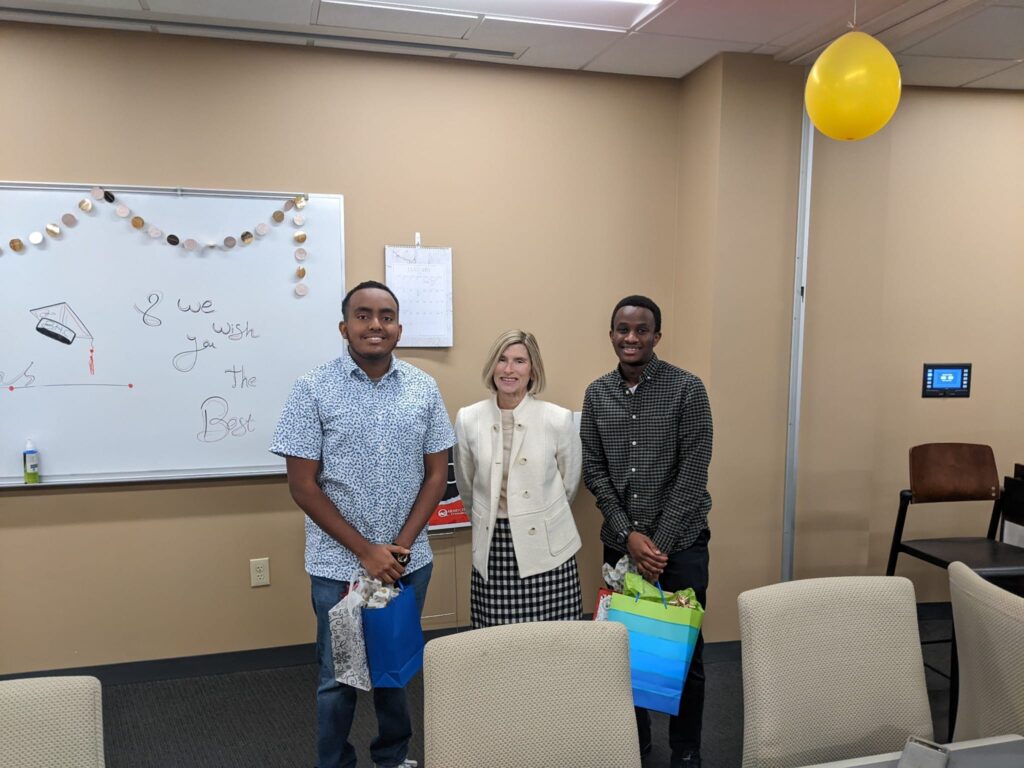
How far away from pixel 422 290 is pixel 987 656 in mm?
2365

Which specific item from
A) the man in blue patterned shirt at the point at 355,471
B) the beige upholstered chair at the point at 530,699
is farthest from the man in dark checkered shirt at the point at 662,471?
the beige upholstered chair at the point at 530,699

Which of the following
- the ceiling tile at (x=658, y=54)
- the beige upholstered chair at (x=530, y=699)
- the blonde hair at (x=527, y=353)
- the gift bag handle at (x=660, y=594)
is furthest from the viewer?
the ceiling tile at (x=658, y=54)

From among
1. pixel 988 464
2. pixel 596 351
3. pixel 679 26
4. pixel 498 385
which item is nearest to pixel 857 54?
pixel 679 26

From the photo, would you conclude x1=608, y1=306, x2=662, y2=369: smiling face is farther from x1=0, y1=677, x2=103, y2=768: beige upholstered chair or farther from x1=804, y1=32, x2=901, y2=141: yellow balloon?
x1=0, y1=677, x2=103, y2=768: beige upholstered chair

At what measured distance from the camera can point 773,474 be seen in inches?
132

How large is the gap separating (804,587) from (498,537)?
1019 mm

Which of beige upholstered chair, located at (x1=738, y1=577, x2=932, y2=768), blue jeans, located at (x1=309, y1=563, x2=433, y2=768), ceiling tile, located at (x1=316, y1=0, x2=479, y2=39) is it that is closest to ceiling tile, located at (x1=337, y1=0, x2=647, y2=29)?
ceiling tile, located at (x1=316, y1=0, x2=479, y2=39)

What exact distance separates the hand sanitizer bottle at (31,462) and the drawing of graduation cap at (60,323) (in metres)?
0.42

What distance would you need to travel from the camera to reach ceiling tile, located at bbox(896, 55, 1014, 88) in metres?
3.17

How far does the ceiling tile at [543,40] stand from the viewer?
2.85 m

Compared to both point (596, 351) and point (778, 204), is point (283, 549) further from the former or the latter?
point (778, 204)

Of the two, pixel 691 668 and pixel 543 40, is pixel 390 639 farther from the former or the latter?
pixel 543 40

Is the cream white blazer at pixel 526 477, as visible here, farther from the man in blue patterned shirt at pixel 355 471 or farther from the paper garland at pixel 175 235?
the paper garland at pixel 175 235

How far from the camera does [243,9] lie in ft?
8.71
